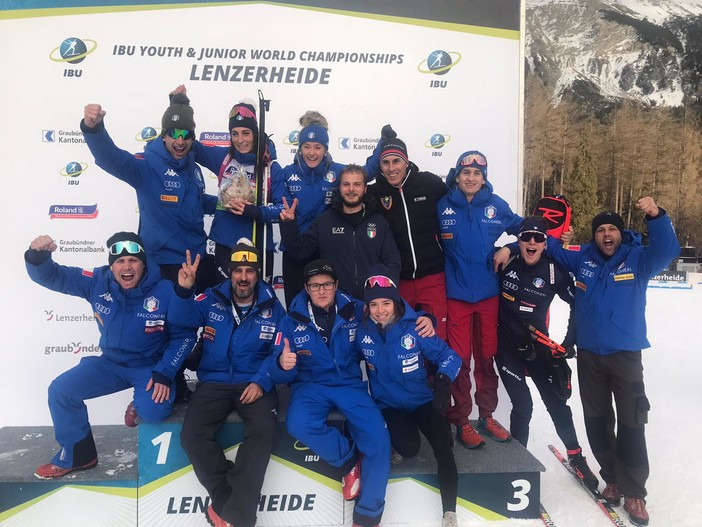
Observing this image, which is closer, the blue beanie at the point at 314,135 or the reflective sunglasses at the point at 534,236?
the reflective sunglasses at the point at 534,236

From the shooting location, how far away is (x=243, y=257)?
8.95 ft

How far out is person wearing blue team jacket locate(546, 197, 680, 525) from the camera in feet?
8.80

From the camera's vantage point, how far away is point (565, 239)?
3.14 metres

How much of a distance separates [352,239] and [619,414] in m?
1.95

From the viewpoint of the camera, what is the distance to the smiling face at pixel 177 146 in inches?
119

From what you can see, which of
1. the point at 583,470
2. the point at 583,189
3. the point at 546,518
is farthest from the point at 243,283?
the point at 583,189

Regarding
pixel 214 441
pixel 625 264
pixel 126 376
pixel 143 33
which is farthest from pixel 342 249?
pixel 143 33

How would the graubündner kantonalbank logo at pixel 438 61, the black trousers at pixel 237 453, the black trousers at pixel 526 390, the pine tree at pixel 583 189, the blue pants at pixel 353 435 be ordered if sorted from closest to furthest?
the black trousers at pixel 237 453 < the blue pants at pixel 353 435 < the black trousers at pixel 526 390 < the graubündner kantonalbank logo at pixel 438 61 < the pine tree at pixel 583 189

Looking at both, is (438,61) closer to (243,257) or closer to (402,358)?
(243,257)

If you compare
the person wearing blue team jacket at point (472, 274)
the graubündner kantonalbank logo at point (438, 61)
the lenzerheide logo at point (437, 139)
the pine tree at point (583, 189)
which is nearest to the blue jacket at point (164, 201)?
the person wearing blue team jacket at point (472, 274)

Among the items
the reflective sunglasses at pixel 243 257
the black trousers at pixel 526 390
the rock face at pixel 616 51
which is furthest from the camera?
the rock face at pixel 616 51

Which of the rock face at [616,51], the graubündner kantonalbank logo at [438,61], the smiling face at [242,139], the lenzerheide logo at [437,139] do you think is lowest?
the smiling face at [242,139]

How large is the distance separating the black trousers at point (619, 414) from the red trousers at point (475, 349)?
56 cm

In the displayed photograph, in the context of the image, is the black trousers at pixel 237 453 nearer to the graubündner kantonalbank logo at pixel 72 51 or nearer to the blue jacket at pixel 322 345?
the blue jacket at pixel 322 345
